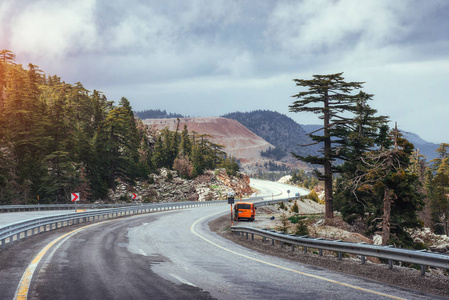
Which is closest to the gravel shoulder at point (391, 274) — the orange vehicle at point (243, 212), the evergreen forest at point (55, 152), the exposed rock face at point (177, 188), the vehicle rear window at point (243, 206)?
the orange vehicle at point (243, 212)

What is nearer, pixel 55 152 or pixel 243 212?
pixel 243 212

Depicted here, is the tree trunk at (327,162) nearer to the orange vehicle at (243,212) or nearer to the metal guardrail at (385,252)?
the orange vehicle at (243,212)

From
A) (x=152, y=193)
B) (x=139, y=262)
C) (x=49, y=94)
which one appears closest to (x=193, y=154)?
(x=152, y=193)

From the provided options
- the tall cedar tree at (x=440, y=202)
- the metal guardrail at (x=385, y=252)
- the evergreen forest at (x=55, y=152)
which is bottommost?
the tall cedar tree at (x=440, y=202)

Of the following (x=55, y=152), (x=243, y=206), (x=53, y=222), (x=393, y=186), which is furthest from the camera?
(x=55, y=152)

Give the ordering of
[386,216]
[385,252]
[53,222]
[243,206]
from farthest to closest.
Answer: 1. [243,206]
2. [386,216]
3. [53,222]
4. [385,252]

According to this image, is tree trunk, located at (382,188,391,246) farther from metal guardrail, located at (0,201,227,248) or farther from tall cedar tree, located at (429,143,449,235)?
tall cedar tree, located at (429,143,449,235)

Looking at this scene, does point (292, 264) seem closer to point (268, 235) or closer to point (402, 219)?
point (268, 235)

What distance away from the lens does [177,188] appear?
9306 cm

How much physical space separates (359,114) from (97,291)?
35.1 metres

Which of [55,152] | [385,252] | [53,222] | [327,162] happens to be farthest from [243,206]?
[55,152]

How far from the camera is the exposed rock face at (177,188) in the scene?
78500 mm

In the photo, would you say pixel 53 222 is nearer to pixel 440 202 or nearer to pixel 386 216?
pixel 386 216

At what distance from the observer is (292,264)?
42.5 ft
